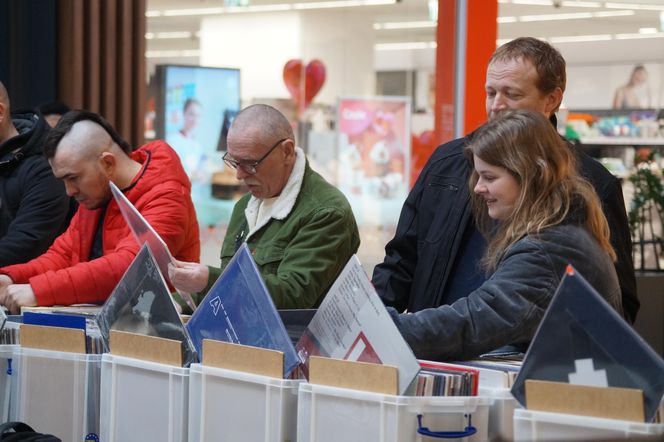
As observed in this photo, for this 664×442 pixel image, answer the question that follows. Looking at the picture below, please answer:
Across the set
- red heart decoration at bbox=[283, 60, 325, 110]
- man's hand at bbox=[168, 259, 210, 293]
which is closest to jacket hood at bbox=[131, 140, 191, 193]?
man's hand at bbox=[168, 259, 210, 293]

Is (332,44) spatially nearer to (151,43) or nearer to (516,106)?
(151,43)

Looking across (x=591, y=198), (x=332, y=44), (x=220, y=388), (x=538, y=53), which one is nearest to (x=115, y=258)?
(x=220, y=388)

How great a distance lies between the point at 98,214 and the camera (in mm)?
3643

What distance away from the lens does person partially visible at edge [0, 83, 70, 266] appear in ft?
13.1

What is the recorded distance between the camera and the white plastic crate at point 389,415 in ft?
6.49

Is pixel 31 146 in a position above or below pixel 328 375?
above

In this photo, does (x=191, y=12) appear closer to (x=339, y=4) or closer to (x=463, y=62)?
(x=339, y=4)

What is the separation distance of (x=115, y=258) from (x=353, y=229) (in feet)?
2.65

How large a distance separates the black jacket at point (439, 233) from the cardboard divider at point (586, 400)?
953mm

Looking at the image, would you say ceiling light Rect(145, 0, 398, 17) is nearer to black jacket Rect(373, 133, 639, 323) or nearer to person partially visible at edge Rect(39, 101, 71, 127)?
person partially visible at edge Rect(39, 101, 71, 127)

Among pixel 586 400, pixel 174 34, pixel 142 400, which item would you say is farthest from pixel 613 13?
pixel 586 400

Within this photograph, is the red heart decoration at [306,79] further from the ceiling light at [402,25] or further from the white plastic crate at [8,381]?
the white plastic crate at [8,381]

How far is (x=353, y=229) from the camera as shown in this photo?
3115mm

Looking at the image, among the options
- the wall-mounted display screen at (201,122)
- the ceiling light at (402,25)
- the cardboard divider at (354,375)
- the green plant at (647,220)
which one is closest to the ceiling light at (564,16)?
the ceiling light at (402,25)
